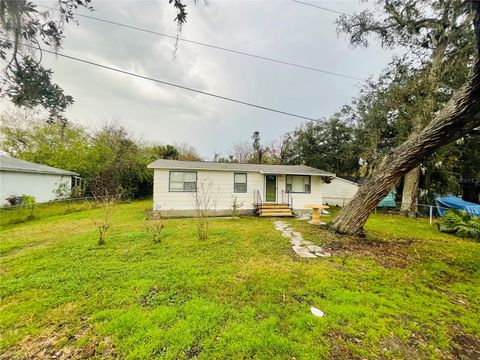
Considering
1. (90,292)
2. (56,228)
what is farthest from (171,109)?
(90,292)

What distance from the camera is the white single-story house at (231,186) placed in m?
10.4

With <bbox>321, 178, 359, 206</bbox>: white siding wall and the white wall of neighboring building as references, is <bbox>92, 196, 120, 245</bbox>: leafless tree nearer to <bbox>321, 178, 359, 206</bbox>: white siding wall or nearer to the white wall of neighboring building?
the white wall of neighboring building

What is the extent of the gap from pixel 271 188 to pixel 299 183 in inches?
70.1

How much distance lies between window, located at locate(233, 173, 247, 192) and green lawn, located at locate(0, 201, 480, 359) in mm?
5970

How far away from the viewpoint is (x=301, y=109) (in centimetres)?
1441

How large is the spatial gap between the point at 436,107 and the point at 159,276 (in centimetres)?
1449

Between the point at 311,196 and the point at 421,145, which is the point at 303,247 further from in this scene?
the point at 311,196

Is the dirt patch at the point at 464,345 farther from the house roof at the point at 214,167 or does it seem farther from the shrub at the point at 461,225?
the house roof at the point at 214,167

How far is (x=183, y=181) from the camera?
10625mm

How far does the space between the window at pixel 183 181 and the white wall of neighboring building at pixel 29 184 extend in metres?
9.50

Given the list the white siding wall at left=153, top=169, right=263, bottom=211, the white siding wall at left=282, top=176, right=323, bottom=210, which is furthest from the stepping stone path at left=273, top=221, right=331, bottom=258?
the white siding wall at left=282, top=176, right=323, bottom=210

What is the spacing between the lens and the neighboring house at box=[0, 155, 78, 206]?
36.7 ft

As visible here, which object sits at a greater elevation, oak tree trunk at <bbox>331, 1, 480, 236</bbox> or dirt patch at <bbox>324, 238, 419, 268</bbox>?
oak tree trunk at <bbox>331, 1, 480, 236</bbox>

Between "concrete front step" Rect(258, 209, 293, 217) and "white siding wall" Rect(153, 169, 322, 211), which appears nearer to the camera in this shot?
"white siding wall" Rect(153, 169, 322, 211)
